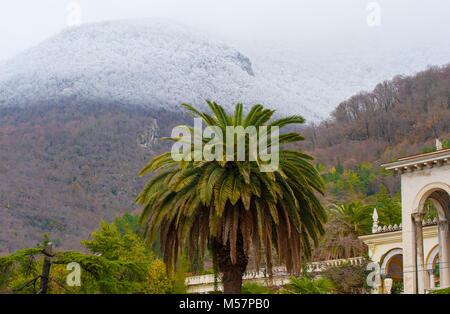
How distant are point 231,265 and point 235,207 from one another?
2552mm

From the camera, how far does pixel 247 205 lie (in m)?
23.3

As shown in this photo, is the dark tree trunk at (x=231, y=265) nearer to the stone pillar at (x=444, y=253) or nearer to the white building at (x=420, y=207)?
the white building at (x=420, y=207)

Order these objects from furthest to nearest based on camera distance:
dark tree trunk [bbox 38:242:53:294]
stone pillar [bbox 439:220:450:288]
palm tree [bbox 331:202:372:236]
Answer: palm tree [bbox 331:202:372:236], stone pillar [bbox 439:220:450:288], dark tree trunk [bbox 38:242:53:294]

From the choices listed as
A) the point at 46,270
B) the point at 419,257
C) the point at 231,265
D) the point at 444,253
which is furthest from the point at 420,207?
the point at 46,270

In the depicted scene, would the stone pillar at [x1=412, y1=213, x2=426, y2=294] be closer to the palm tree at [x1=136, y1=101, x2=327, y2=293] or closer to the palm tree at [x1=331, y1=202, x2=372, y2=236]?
the palm tree at [x1=136, y1=101, x2=327, y2=293]

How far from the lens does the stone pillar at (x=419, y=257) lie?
1206 inches

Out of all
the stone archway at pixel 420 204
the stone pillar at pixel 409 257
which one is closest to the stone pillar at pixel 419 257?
the stone archway at pixel 420 204

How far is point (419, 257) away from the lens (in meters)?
31.2

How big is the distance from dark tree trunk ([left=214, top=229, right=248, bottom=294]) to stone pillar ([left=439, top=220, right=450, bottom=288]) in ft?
37.2

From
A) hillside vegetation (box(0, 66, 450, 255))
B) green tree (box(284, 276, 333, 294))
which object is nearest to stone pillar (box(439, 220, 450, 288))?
green tree (box(284, 276, 333, 294))

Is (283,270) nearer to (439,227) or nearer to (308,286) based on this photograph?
(308,286)

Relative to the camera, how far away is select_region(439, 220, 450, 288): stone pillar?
105 ft

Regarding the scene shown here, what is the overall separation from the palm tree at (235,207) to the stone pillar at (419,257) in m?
7.25

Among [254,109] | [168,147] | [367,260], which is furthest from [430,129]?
[254,109]
